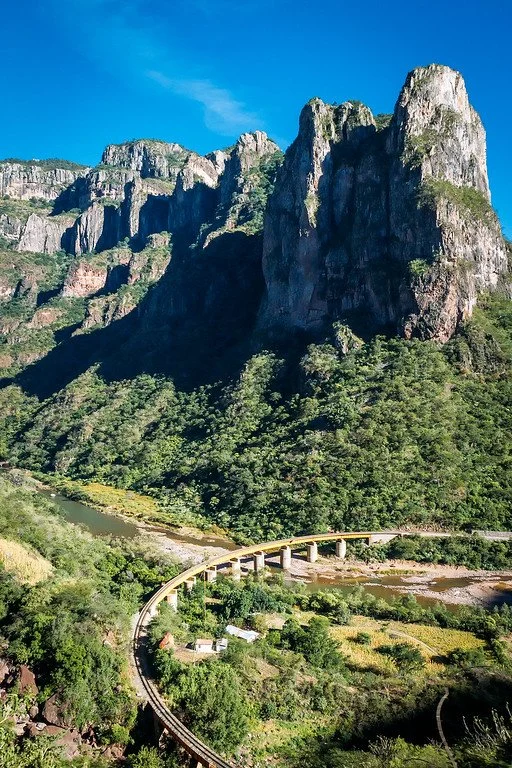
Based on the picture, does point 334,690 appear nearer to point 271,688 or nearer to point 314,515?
point 271,688

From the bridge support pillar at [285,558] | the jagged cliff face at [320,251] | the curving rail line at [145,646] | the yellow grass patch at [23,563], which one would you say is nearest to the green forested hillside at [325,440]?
the curving rail line at [145,646]

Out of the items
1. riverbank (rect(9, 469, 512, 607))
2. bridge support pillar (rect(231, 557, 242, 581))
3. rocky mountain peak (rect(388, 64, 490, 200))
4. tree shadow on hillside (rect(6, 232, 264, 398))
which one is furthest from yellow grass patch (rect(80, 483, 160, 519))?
rocky mountain peak (rect(388, 64, 490, 200))

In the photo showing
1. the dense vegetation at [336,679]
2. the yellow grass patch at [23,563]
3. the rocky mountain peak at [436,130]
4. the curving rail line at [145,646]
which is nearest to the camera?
the dense vegetation at [336,679]

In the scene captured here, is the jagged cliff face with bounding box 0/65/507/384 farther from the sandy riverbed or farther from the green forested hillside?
the sandy riverbed

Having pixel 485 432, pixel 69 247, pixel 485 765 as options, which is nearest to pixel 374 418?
pixel 485 432

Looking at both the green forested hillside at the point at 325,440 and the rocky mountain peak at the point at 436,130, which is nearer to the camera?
the green forested hillside at the point at 325,440

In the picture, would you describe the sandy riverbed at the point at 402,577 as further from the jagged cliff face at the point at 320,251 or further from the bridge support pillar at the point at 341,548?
the jagged cliff face at the point at 320,251

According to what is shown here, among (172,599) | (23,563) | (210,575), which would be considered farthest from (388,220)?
(23,563)
